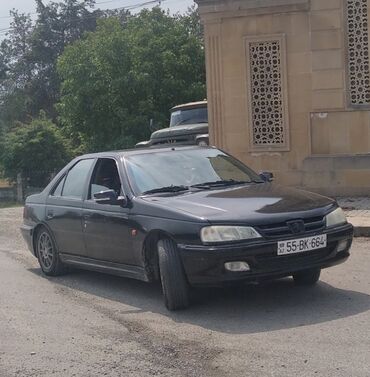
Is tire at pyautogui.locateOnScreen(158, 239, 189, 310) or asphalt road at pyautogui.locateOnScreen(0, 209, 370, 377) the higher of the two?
tire at pyautogui.locateOnScreen(158, 239, 189, 310)

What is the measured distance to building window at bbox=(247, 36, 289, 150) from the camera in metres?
13.4

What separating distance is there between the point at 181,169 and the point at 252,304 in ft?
5.50

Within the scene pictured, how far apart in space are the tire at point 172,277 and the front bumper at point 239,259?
0.10m

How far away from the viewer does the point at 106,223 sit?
7.01 meters

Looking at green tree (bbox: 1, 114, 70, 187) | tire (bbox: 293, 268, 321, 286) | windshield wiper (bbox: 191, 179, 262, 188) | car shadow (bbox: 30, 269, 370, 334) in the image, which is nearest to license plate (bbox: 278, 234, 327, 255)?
car shadow (bbox: 30, 269, 370, 334)

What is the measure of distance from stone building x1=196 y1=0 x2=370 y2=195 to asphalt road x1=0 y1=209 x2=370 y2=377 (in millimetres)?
5553

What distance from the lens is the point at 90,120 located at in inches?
1000

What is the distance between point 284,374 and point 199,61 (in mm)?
22524

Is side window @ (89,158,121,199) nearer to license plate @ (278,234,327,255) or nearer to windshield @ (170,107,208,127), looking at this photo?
license plate @ (278,234,327,255)

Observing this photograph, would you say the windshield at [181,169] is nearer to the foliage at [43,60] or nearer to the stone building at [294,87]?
the stone building at [294,87]

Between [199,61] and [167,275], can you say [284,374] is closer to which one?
[167,275]

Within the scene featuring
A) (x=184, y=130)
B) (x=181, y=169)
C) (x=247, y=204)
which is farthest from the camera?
(x=184, y=130)

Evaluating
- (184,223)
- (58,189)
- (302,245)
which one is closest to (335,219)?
(302,245)

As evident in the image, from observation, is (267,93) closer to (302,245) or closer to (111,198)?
(111,198)
